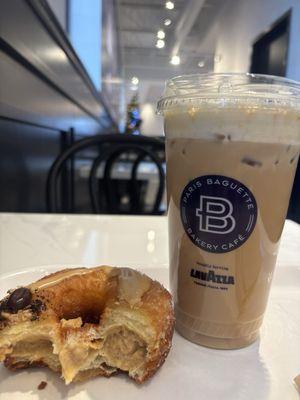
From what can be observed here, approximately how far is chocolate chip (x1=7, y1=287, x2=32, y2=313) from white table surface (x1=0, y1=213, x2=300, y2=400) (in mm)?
61

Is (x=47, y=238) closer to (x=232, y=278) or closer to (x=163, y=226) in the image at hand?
(x=163, y=226)

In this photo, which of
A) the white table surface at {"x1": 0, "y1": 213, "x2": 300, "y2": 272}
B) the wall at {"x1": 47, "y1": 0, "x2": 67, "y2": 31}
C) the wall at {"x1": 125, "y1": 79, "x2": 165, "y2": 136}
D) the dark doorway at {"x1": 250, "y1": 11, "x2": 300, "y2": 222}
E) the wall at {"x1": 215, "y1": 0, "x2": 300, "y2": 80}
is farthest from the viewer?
the wall at {"x1": 125, "y1": 79, "x2": 165, "y2": 136}

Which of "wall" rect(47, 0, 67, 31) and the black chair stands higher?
"wall" rect(47, 0, 67, 31)

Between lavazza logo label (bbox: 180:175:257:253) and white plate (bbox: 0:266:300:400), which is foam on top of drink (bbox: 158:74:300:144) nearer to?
lavazza logo label (bbox: 180:175:257:253)

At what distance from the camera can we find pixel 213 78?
39cm

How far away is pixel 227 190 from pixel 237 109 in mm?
82

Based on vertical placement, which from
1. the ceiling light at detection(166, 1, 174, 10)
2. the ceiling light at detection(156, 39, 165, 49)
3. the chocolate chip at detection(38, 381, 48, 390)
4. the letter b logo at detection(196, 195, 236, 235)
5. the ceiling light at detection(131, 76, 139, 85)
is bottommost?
the chocolate chip at detection(38, 381, 48, 390)

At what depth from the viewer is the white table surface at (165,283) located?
326mm

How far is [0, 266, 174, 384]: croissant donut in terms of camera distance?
33cm

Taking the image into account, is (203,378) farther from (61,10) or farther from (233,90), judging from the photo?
(61,10)

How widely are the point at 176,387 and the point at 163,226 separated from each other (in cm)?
54

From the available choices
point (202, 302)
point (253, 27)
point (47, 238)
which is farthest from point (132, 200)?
point (253, 27)

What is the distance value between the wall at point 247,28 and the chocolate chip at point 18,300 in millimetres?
4162

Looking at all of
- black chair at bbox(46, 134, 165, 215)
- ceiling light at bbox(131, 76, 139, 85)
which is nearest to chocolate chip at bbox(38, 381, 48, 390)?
black chair at bbox(46, 134, 165, 215)
